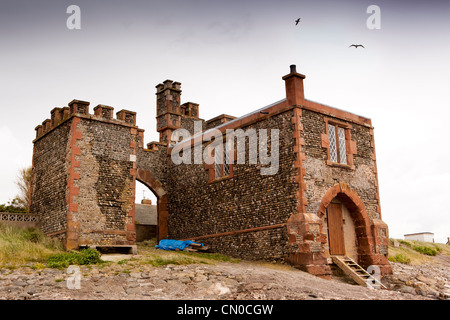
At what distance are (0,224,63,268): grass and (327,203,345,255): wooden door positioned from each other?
995cm

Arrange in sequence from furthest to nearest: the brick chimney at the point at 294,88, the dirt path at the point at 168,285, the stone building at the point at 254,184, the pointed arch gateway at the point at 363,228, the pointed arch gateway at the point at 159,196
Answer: the pointed arch gateway at the point at 159,196 < the pointed arch gateway at the point at 363,228 < the brick chimney at the point at 294,88 < the stone building at the point at 254,184 < the dirt path at the point at 168,285

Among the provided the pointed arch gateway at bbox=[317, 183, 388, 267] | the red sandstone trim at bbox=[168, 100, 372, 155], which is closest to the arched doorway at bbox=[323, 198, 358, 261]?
the pointed arch gateway at bbox=[317, 183, 388, 267]

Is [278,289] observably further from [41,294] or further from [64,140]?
[64,140]

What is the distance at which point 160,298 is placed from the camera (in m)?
11.8

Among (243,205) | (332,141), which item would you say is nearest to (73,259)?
(243,205)

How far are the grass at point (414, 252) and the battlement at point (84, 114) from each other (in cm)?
1354

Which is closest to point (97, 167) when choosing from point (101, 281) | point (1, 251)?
point (1, 251)

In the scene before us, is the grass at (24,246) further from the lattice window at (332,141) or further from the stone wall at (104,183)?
the lattice window at (332,141)

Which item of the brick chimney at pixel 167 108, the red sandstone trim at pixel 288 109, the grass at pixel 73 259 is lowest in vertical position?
the grass at pixel 73 259

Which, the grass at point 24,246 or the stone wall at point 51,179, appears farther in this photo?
the stone wall at point 51,179

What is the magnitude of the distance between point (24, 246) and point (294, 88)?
1100cm

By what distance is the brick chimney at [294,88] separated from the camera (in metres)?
18.2

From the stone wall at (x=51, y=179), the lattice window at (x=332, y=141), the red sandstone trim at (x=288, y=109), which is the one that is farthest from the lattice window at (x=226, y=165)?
the stone wall at (x=51, y=179)
